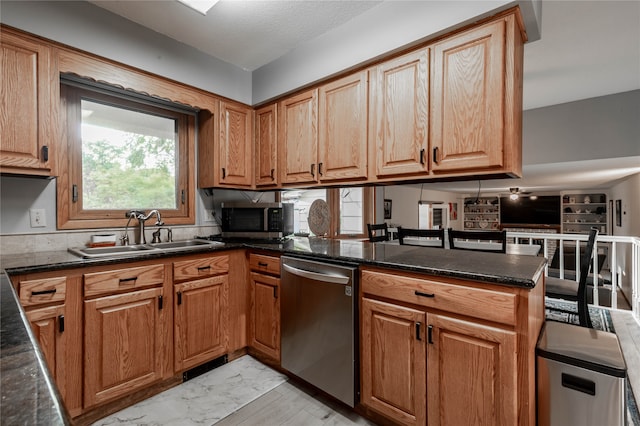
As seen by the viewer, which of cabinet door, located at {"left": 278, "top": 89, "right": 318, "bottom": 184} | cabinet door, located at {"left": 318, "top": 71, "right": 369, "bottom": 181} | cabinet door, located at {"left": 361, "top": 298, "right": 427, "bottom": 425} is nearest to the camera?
cabinet door, located at {"left": 361, "top": 298, "right": 427, "bottom": 425}

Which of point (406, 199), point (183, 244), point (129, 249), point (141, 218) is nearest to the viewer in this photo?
point (129, 249)

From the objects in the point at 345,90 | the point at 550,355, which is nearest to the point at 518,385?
the point at 550,355

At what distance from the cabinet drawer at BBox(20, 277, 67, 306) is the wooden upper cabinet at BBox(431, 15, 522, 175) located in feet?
7.20

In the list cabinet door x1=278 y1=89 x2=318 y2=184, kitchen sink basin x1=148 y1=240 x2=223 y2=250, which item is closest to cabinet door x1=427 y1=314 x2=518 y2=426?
cabinet door x1=278 y1=89 x2=318 y2=184

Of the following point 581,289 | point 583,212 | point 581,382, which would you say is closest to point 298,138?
point 581,382

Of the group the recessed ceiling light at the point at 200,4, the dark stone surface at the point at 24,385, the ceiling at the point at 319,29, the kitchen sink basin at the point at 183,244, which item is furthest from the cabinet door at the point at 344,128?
the dark stone surface at the point at 24,385

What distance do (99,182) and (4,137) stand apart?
0.65 metres

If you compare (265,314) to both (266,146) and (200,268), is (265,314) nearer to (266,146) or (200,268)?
(200,268)

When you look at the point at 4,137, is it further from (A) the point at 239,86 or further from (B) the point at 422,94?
(B) the point at 422,94

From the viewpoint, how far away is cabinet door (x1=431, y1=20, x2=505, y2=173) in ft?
5.30

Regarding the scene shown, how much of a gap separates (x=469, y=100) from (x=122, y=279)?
227 cm

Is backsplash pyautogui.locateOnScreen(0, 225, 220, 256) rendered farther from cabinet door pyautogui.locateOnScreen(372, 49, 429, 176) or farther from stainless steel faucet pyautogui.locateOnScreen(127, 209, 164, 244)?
cabinet door pyautogui.locateOnScreen(372, 49, 429, 176)

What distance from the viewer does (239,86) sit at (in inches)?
112

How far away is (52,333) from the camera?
1.57 m
